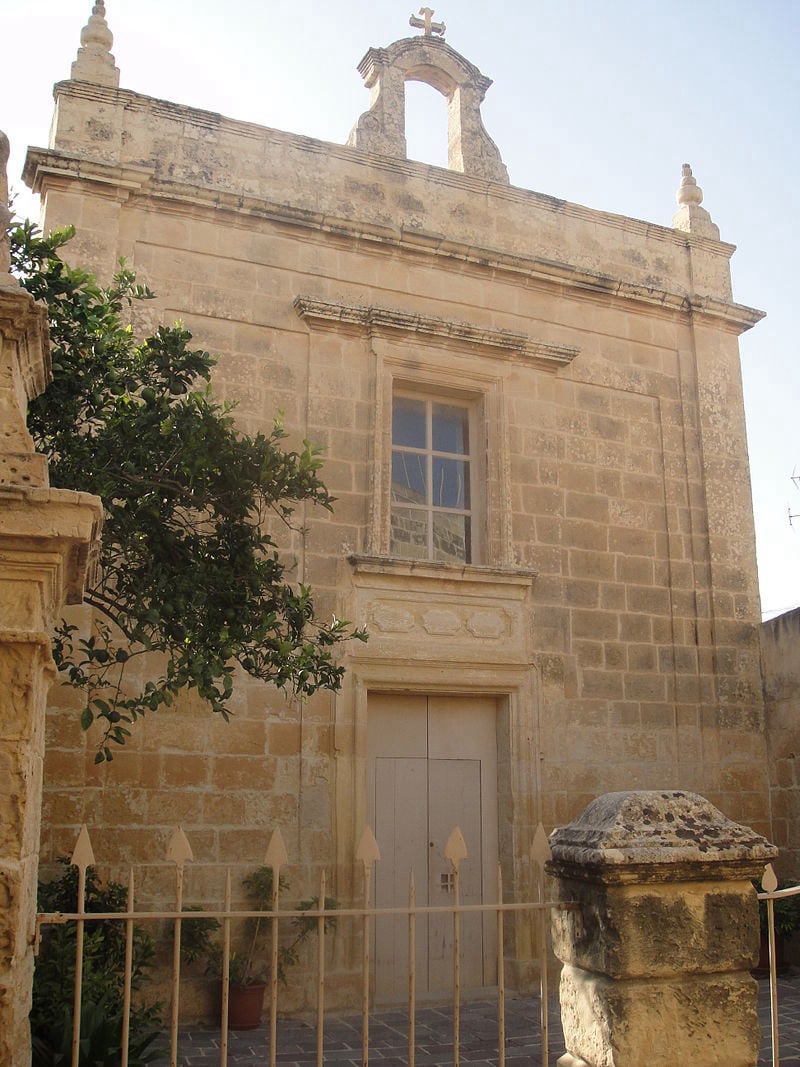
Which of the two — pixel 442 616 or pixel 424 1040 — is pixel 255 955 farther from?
pixel 442 616

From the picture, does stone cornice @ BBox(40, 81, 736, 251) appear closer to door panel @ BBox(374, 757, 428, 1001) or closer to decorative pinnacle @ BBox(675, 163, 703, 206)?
decorative pinnacle @ BBox(675, 163, 703, 206)

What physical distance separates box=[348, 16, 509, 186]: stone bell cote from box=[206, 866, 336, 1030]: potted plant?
6056 millimetres

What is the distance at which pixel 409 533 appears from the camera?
816cm

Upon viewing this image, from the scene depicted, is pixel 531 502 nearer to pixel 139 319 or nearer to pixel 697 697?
pixel 697 697

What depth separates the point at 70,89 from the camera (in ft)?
25.2

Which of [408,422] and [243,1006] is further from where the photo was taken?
[408,422]

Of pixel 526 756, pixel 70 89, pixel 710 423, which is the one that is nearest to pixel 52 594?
pixel 526 756

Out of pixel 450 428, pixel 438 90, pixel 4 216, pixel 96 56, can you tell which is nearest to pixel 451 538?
pixel 450 428

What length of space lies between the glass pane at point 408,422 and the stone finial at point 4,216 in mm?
5588

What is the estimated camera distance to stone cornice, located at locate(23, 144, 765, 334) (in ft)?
24.6

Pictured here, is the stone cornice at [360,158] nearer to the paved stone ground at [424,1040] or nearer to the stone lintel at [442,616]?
the stone lintel at [442,616]

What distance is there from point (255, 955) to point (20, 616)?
4815 millimetres

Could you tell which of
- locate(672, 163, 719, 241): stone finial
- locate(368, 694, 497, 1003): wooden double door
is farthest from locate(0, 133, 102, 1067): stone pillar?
locate(672, 163, 719, 241): stone finial

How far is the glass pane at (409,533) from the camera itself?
8.07 metres
